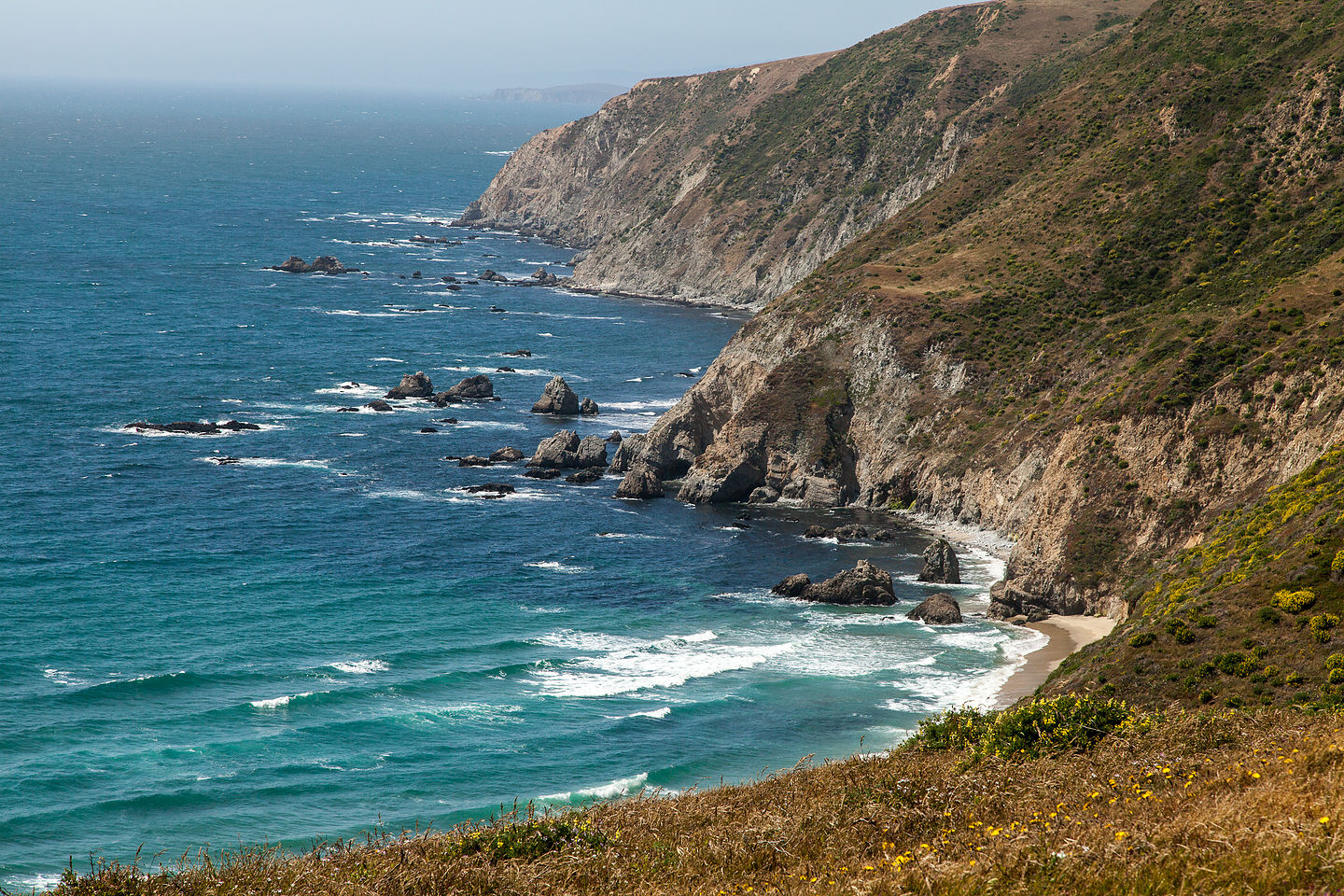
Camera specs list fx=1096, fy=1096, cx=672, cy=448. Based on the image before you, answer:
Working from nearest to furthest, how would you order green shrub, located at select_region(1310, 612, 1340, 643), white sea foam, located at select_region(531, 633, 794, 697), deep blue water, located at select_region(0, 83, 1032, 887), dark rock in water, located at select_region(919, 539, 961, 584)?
green shrub, located at select_region(1310, 612, 1340, 643) → deep blue water, located at select_region(0, 83, 1032, 887) → white sea foam, located at select_region(531, 633, 794, 697) → dark rock in water, located at select_region(919, 539, 961, 584)

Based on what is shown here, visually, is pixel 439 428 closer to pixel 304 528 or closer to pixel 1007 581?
pixel 304 528

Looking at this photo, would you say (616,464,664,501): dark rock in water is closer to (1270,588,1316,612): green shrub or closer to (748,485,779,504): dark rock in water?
(748,485,779,504): dark rock in water

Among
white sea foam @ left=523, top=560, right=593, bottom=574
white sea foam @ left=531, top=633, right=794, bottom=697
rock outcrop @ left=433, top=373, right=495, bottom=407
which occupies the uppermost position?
rock outcrop @ left=433, top=373, right=495, bottom=407

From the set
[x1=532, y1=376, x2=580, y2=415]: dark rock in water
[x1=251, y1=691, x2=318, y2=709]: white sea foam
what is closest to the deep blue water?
[x1=251, y1=691, x2=318, y2=709]: white sea foam

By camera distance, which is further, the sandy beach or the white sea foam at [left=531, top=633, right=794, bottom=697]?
the white sea foam at [left=531, top=633, right=794, bottom=697]

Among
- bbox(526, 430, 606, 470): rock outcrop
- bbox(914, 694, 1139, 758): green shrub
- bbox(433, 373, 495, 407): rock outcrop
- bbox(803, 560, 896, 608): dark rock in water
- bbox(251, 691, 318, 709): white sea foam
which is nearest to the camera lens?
bbox(914, 694, 1139, 758): green shrub

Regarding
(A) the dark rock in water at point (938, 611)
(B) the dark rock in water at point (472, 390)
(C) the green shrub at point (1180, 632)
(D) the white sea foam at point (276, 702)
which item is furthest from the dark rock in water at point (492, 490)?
(C) the green shrub at point (1180, 632)

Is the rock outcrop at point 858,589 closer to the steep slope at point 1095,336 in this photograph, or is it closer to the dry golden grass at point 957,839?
the steep slope at point 1095,336
